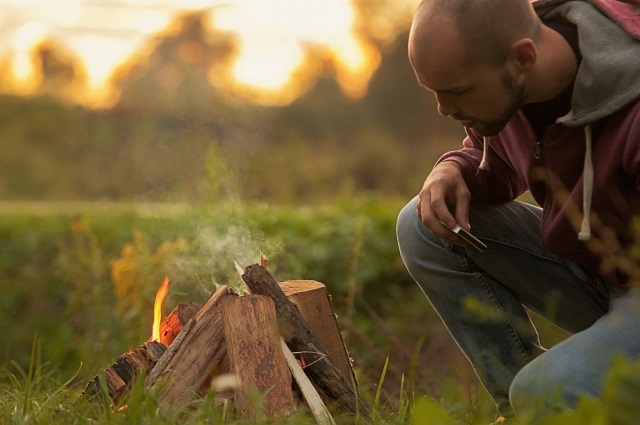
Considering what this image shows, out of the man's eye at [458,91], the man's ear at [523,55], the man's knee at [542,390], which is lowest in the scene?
the man's knee at [542,390]

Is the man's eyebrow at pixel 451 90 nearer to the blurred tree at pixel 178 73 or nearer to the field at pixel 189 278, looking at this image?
the field at pixel 189 278

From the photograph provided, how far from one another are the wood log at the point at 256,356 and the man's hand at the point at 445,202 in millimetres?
526

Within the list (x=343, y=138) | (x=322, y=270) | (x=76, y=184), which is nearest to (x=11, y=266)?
(x=322, y=270)

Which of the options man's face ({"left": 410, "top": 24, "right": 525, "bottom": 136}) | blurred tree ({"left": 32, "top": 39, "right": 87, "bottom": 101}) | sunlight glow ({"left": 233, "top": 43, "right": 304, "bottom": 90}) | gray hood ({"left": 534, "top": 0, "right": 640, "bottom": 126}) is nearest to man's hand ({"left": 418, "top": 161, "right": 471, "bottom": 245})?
man's face ({"left": 410, "top": 24, "right": 525, "bottom": 136})

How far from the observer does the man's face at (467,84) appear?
7.29 feet

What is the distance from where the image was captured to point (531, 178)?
8.25ft

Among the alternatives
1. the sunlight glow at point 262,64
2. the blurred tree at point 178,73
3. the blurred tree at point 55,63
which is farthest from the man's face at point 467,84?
the blurred tree at point 55,63

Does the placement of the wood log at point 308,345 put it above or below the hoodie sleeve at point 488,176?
below

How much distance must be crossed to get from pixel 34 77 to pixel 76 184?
444 cm

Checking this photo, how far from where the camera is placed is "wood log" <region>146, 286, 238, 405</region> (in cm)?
242

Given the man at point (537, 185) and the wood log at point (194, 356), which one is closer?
the man at point (537, 185)

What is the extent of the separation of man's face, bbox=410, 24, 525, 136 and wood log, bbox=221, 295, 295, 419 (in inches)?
28.1

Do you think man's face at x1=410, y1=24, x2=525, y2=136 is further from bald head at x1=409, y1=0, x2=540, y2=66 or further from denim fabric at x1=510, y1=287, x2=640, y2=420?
denim fabric at x1=510, y1=287, x2=640, y2=420

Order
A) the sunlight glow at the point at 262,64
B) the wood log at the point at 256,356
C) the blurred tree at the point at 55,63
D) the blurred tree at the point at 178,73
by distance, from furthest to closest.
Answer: the blurred tree at the point at 55,63 < the sunlight glow at the point at 262,64 < the blurred tree at the point at 178,73 < the wood log at the point at 256,356
